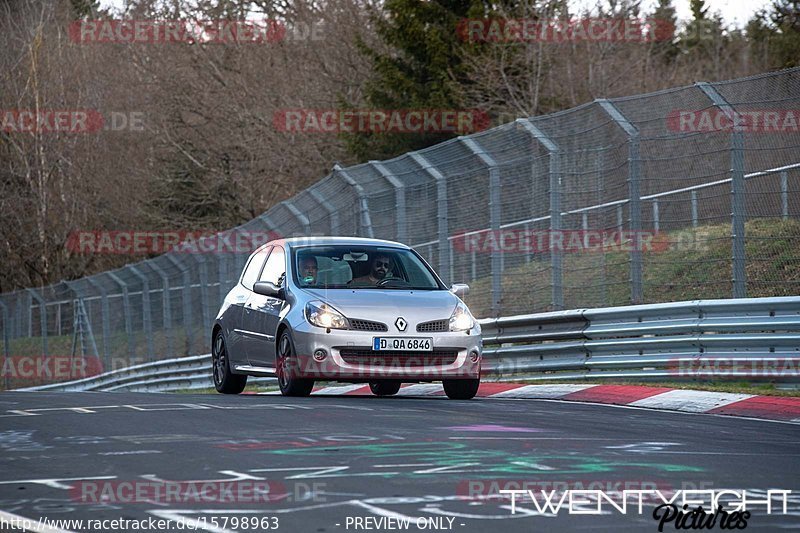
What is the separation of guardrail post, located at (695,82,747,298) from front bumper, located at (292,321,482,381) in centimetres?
266

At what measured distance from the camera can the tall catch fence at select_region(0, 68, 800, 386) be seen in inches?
522

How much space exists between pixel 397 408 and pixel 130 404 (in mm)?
2467

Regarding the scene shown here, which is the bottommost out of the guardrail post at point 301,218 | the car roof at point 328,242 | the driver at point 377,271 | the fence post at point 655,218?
the driver at point 377,271

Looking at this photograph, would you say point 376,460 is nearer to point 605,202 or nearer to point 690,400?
point 690,400

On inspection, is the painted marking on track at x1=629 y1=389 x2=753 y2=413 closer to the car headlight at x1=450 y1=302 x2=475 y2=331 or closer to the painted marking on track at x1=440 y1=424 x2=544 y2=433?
the car headlight at x1=450 y1=302 x2=475 y2=331

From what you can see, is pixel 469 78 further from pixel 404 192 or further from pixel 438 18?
pixel 404 192

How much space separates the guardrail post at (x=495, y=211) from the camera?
16234 mm

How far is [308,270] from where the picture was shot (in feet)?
45.8

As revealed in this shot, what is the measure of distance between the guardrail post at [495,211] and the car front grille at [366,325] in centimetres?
365

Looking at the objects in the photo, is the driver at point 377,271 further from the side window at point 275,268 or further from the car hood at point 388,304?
the side window at point 275,268

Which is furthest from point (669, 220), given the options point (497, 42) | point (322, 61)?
point (322, 61)

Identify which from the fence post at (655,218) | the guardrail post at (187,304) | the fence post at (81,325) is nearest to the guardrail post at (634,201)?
the fence post at (655,218)

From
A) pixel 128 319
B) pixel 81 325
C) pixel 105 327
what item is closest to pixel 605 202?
pixel 128 319

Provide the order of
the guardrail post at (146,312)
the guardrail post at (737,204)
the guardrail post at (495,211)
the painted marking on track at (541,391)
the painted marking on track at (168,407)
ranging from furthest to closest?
the guardrail post at (146,312), the guardrail post at (495,211), the painted marking on track at (541,391), the guardrail post at (737,204), the painted marking on track at (168,407)
